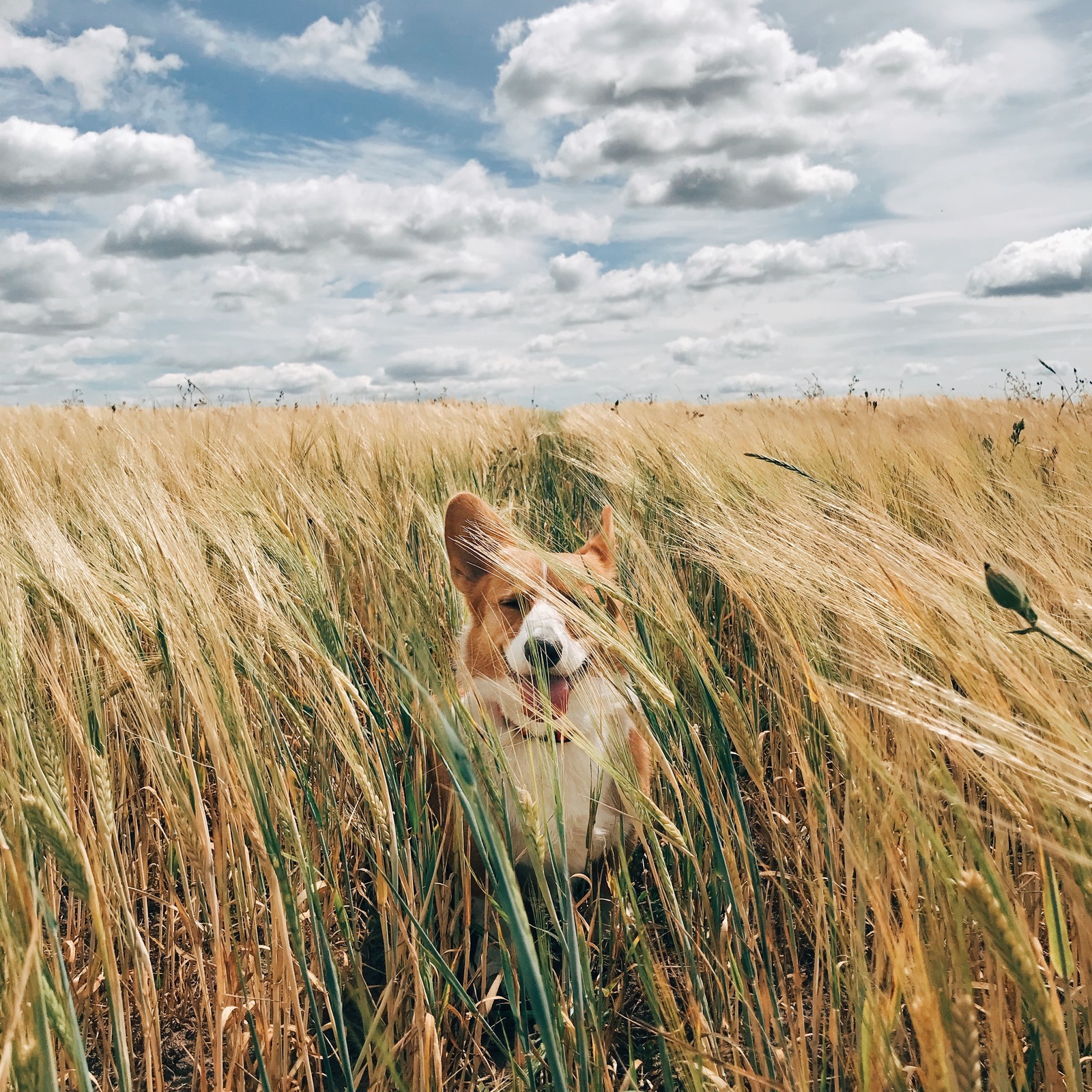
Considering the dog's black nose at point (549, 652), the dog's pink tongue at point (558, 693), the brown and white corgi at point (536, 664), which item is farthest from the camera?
the dog's pink tongue at point (558, 693)

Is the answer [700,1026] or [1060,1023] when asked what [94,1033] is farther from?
[1060,1023]

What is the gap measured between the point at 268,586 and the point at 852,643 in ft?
3.52

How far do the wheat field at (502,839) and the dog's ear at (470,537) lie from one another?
8 cm

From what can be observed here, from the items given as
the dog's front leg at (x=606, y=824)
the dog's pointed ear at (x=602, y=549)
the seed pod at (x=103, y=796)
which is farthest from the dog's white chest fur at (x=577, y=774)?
the seed pod at (x=103, y=796)

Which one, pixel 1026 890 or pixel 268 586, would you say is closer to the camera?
pixel 1026 890

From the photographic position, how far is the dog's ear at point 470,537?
5.57ft

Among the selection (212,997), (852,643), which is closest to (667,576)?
(852,643)

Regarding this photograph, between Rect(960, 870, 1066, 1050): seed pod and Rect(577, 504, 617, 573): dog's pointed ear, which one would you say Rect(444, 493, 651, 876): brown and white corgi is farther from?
Rect(960, 870, 1066, 1050): seed pod

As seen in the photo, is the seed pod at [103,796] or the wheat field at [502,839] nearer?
the wheat field at [502,839]

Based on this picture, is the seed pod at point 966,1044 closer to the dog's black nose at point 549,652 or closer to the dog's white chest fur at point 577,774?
the dog's white chest fur at point 577,774

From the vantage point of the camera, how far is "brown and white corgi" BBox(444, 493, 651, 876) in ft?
4.65

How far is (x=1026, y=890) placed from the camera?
121 centimetres

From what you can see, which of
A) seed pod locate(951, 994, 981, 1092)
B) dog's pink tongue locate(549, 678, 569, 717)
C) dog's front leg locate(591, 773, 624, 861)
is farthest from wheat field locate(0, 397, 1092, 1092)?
dog's pink tongue locate(549, 678, 569, 717)

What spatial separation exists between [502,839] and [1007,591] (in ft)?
1.81
